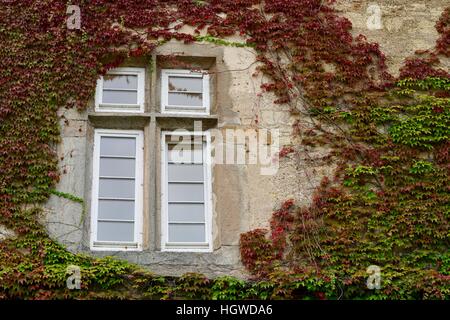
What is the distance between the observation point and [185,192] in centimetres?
855

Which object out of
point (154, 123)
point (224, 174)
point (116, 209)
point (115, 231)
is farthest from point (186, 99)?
point (115, 231)

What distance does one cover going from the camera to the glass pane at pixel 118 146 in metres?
8.67

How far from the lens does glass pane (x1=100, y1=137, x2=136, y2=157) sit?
341 inches

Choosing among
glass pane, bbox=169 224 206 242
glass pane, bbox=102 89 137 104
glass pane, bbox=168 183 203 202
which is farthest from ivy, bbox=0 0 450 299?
glass pane, bbox=168 183 203 202

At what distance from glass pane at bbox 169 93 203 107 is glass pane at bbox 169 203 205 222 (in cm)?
118

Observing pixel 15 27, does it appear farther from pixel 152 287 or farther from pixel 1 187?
pixel 152 287

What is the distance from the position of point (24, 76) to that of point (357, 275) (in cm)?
393

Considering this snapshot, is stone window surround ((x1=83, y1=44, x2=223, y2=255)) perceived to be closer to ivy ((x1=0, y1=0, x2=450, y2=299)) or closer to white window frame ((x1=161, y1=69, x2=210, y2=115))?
white window frame ((x1=161, y1=69, x2=210, y2=115))

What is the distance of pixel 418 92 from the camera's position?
9133 millimetres

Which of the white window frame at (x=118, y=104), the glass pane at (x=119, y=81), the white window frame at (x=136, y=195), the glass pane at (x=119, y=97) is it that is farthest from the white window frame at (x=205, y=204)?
the glass pane at (x=119, y=81)

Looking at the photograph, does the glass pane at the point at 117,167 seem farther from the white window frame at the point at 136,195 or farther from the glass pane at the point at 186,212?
the glass pane at the point at 186,212

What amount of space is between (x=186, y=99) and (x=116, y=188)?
130 centimetres

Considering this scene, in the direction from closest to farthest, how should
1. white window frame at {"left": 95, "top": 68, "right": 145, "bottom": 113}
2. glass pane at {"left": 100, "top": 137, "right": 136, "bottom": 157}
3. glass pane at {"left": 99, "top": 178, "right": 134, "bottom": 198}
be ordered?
1. glass pane at {"left": 99, "top": 178, "right": 134, "bottom": 198}
2. glass pane at {"left": 100, "top": 137, "right": 136, "bottom": 157}
3. white window frame at {"left": 95, "top": 68, "right": 145, "bottom": 113}

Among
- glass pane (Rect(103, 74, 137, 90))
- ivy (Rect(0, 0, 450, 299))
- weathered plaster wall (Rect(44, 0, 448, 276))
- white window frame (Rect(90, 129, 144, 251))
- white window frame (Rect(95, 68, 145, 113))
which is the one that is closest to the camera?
ivy (Rect(0, 0, 450, 299))
